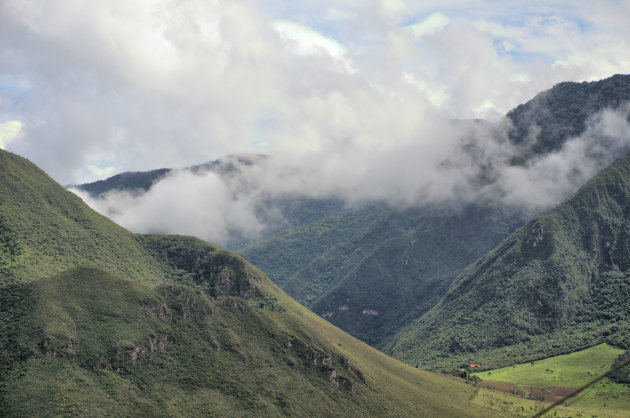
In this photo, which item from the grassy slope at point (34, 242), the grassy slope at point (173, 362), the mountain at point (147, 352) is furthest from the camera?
the grassy slope at point (34, 242)

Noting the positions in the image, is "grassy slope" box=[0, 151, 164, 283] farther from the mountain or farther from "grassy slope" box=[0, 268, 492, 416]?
"grassy slope" box=[0, 268, 492, 416]

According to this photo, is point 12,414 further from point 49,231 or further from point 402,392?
point 402,392

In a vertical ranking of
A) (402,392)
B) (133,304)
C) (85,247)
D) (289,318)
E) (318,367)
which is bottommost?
(402,392)

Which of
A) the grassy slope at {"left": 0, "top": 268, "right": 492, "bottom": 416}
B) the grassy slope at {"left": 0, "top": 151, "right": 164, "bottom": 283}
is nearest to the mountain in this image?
the grassy slope at {"left": 0, "top": 268, "right": 492, "bottom": 416}

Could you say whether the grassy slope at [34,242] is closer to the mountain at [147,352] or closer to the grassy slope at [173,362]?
the mountain at [147,352]

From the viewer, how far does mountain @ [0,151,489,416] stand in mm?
121188

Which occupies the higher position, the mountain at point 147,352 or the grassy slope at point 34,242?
the grassy slope at point 34,242

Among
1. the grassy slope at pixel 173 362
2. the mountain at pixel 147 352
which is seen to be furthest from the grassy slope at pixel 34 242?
the grassy slope at pixel 173 362

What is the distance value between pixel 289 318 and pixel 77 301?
67.7 meters

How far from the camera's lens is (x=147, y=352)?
14025 cm

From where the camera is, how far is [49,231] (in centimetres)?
18738

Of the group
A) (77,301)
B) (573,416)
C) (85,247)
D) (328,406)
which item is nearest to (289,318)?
(328,406)

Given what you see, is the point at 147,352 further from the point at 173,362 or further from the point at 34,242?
the point at 34,242

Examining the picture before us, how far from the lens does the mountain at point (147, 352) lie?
398ft
